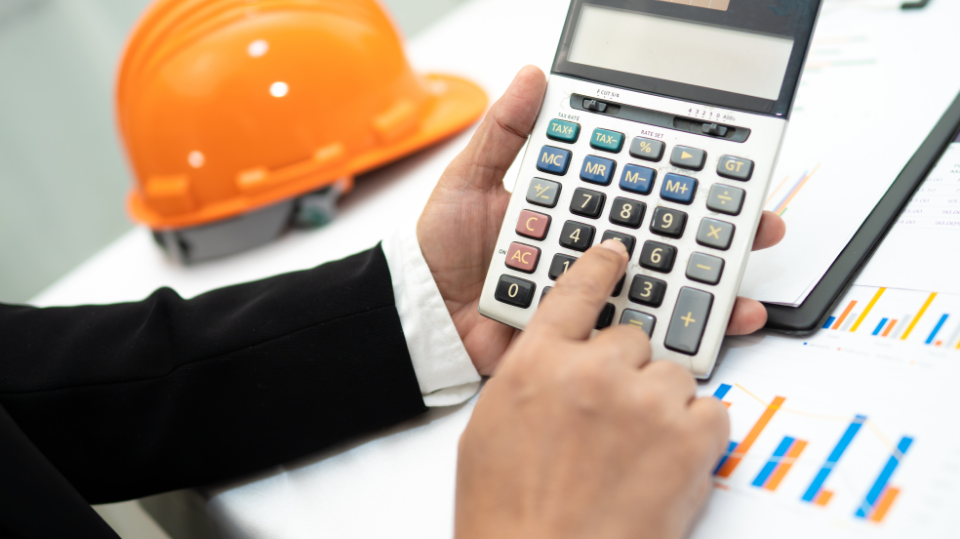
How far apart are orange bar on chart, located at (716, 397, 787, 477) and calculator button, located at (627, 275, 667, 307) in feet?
0.23

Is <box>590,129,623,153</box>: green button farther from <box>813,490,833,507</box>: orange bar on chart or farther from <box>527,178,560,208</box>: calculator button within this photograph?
<box>813,490,833,507</box>: orange bar on chart

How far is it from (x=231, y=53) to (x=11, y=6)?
0.67 meters

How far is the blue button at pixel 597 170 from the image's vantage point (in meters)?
0.33

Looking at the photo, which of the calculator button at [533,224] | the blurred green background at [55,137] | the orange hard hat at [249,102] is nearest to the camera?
the calculator button at [533,224]

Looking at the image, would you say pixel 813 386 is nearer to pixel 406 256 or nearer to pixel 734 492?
pixel 734 492

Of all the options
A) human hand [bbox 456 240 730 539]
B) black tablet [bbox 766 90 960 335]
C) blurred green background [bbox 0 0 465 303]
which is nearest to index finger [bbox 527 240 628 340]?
human hand [bbox 456 240 730 539]

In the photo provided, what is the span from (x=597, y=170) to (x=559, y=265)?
2.3 inches

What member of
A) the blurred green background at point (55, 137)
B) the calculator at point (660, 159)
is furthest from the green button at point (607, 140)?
the blurred green background at point (55, 137)

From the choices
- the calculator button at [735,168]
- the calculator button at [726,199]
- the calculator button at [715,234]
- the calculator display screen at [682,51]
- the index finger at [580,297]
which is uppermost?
the calculator display screen at [682,51]

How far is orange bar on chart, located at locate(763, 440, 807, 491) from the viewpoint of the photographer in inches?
10.0

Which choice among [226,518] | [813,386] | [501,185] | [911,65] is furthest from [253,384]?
[911,65]

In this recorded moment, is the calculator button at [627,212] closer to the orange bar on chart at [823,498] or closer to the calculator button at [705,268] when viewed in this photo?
the calculator button at [705,268]

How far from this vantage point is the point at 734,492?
256mm

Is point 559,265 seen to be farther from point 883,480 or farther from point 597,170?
point 883,480
